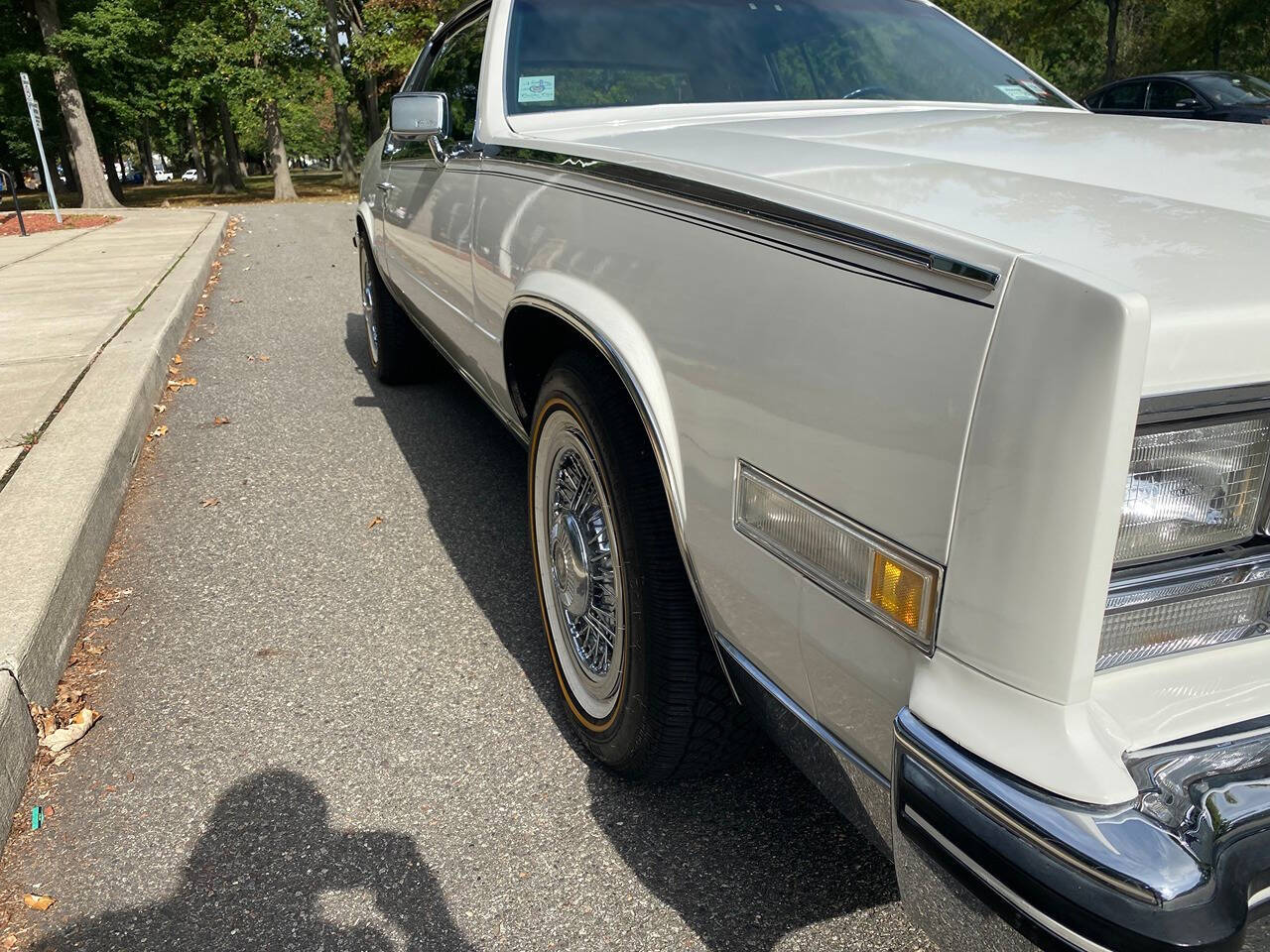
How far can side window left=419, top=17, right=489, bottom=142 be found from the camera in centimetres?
316

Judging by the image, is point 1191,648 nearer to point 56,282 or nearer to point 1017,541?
point 1017,541

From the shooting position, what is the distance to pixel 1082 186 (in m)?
1.42

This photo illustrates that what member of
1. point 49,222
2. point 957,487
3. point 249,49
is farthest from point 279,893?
point 249,49

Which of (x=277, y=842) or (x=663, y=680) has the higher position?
(x=663, y=680)

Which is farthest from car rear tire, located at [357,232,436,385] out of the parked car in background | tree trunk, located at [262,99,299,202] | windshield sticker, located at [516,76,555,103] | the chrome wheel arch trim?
tree trunk, located at [262,99,299,202]

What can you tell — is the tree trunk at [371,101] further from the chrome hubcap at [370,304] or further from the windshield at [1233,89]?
the chrome hubcap at [370,304]

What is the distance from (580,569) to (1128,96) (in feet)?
40.1

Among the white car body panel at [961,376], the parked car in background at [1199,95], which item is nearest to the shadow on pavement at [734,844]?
the white car body panel at [961,376]

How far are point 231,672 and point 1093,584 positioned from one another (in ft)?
7.79

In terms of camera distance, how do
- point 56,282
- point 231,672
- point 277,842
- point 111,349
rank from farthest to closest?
point 56,282, point 111,349, point 231,672, point 277,842

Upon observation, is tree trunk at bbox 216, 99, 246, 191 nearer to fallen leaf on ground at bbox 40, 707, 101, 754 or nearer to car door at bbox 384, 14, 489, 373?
car door at bbox 384, 14, 489, 373

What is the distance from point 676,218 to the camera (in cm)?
170

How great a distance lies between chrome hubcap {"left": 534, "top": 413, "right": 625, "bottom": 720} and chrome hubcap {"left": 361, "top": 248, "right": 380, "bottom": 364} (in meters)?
3.17

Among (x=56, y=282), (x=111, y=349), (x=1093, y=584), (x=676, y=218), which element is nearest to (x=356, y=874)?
(x=676, y=218)
